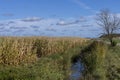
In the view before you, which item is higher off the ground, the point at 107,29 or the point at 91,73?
the point at 107,29

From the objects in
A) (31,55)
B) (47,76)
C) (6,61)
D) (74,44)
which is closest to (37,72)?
(47,76)

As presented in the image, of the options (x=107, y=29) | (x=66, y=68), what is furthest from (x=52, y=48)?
(x=107, y=29)

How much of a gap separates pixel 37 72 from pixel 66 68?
18.1 feet

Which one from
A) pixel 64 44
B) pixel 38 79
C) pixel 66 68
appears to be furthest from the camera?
pixel 64 44

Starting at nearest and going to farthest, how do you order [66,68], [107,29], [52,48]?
1. [66,68]
2. [52,48]
3. [107,29]

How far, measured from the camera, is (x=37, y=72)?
17594 millimetres

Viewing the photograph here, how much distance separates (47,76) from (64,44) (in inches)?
851

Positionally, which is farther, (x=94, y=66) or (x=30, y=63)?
(x=30, y=63)

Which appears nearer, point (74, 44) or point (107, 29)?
point (74, 44)

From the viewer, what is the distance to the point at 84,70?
2195 cm

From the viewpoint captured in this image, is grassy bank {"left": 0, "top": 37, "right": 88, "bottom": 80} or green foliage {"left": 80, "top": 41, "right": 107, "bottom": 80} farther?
green foliage {"left": 80, "top": 41, "right": 107, "bottom": 80}

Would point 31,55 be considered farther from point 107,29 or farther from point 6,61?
point 107,29

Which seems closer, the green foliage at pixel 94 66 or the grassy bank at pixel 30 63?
the grassy bank at pixel 30 63

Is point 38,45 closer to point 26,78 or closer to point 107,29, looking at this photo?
point 26,78
